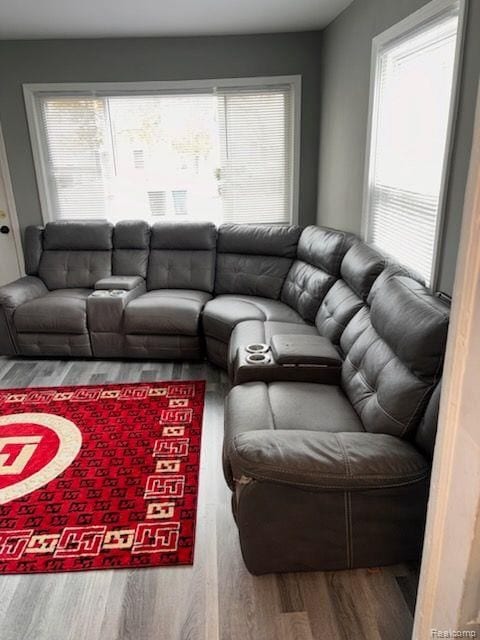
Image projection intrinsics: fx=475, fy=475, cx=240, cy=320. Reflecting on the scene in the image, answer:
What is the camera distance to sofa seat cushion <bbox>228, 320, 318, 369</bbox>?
9.67 feet

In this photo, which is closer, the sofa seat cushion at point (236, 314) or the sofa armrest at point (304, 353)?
the sofa armrest at point (304, 353)

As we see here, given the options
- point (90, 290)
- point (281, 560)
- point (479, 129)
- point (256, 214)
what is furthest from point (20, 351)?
point (479, 129)

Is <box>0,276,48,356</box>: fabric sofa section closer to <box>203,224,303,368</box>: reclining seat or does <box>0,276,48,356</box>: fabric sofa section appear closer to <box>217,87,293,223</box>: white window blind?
<box>203,224,303,368</box>: reclining seat

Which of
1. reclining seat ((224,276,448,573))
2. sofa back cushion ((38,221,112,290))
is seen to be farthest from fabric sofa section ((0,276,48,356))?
reclining seat ((224,276,448,573))

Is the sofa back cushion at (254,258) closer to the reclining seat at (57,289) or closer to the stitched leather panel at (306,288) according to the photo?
the stitched leather panel at (306,288)

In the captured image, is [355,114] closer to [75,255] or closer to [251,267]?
[251,267]

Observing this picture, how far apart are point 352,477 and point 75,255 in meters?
3.41

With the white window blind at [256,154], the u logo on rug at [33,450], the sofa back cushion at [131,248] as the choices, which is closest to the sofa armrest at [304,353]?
the u logo on rug at [33,450]

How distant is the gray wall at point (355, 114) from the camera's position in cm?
190

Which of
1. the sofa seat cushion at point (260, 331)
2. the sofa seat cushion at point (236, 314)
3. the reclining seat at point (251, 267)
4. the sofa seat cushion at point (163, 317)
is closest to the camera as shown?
the sofa seat cushion at point (260, 331)

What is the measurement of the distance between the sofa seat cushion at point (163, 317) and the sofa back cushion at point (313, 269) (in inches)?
30.1

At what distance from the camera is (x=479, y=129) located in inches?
29.5

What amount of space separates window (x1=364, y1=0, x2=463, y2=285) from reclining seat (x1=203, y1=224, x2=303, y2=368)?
37.5 inches

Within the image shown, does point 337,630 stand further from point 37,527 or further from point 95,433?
point 95,433
